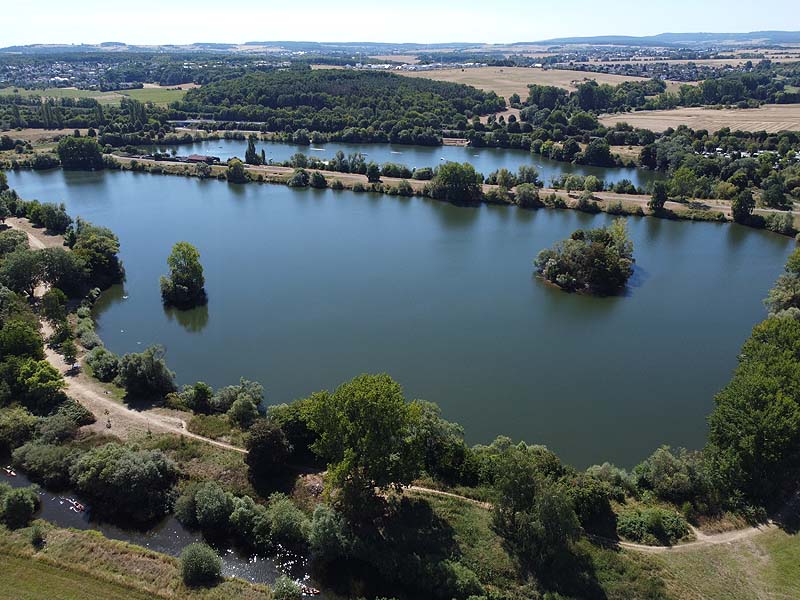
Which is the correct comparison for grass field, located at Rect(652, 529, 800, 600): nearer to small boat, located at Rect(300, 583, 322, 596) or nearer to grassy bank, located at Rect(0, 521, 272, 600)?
small boat, located at Rect(300, 583, 322, 596)

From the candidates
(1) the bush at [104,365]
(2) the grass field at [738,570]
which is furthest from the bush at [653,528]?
(1) the bush at [104,365]

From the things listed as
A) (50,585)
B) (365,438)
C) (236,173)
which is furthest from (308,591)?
(236,173)

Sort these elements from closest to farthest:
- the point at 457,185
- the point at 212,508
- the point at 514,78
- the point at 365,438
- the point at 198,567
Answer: the point at 198,567 → the point at 365,438 → the point at 212,508 → the point at 457,185 → the point at 514,78

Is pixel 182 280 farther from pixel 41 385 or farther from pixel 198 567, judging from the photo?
pixel 198 567

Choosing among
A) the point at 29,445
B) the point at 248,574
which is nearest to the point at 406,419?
the point at 248,574

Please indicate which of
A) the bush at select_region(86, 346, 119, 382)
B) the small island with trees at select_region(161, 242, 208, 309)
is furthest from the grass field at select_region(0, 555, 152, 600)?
the small island with trees at select_region(161, 242, 208, 309)

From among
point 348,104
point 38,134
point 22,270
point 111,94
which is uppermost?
point 111,94
